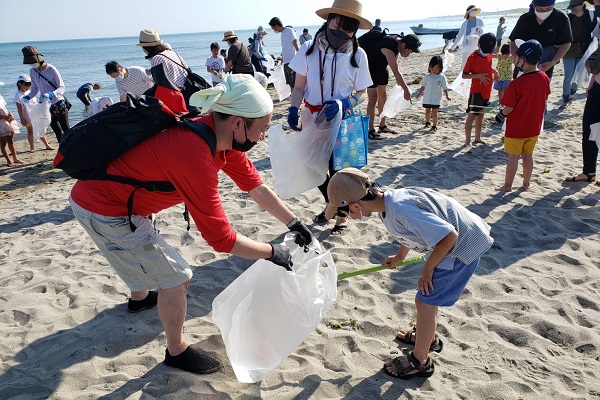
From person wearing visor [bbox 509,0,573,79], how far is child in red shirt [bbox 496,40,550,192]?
49.2 inches

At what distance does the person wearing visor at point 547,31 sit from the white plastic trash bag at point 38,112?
733 cm

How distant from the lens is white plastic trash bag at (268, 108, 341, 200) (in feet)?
12.5

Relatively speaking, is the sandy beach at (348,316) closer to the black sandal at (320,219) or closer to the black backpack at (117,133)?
the black sandal at (320,219)

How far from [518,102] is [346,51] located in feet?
6.94

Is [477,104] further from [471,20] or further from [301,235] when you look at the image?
[471,20]

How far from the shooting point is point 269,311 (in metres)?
2.46

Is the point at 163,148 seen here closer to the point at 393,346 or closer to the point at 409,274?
the point at 393,346

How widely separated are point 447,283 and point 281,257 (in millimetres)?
833

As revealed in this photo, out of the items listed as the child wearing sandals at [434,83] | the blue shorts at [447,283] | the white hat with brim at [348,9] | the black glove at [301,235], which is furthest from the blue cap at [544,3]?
the black glove at [301,235]

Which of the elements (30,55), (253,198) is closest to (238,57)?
(30,55)

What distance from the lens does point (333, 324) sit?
2.96 meters

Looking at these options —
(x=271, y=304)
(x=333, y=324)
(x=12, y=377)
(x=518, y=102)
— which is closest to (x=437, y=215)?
(x=271, y=304)

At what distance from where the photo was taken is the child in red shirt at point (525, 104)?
452cm

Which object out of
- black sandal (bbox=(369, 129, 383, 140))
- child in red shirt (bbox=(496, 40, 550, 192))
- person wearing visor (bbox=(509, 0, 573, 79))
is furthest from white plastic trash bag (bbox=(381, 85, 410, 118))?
child in red shirt (bbox=(496, 40, 550, 192))
